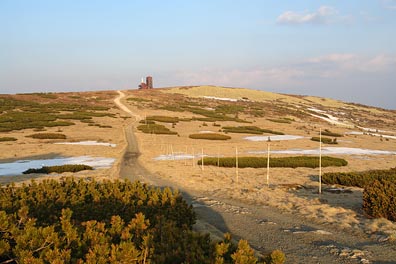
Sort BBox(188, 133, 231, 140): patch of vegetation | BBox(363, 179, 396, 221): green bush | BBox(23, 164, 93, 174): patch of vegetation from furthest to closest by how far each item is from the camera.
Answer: BBox(188, 133, 231, 140): patch of vegetation → BBox(23, 164, 93, 174): patch of vegetation → BBox(363, 179, 396, 221): green bush

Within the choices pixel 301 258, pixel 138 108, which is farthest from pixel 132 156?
pixel 138 108

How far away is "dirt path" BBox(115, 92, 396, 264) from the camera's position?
805cm

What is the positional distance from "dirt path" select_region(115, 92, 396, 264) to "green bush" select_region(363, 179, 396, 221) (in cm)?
183

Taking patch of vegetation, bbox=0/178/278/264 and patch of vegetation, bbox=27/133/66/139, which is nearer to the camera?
patch of vegetation, bbox=0/178/278/264

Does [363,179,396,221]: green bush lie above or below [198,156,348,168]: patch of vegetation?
above

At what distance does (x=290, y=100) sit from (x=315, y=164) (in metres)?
94.2

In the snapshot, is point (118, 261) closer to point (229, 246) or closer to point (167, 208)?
point (229, 246)

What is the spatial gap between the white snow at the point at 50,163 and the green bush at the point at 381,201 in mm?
17517

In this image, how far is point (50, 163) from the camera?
27.3 m

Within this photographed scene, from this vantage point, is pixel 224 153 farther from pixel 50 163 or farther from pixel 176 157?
pixel 50 163

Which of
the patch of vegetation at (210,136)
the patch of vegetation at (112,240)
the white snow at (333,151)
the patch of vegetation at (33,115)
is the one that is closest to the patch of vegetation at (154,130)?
the patch of vegetation at (210,136)

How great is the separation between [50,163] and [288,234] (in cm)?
2187

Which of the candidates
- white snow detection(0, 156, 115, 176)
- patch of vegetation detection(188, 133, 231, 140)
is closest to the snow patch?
white snow detection(0, 156, 115, 176)

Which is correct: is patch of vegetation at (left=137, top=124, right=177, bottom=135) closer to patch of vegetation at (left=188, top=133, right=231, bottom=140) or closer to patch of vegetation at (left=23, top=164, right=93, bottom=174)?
patch of vegetation at (left=188, top=133, right=231, bottom=140)
